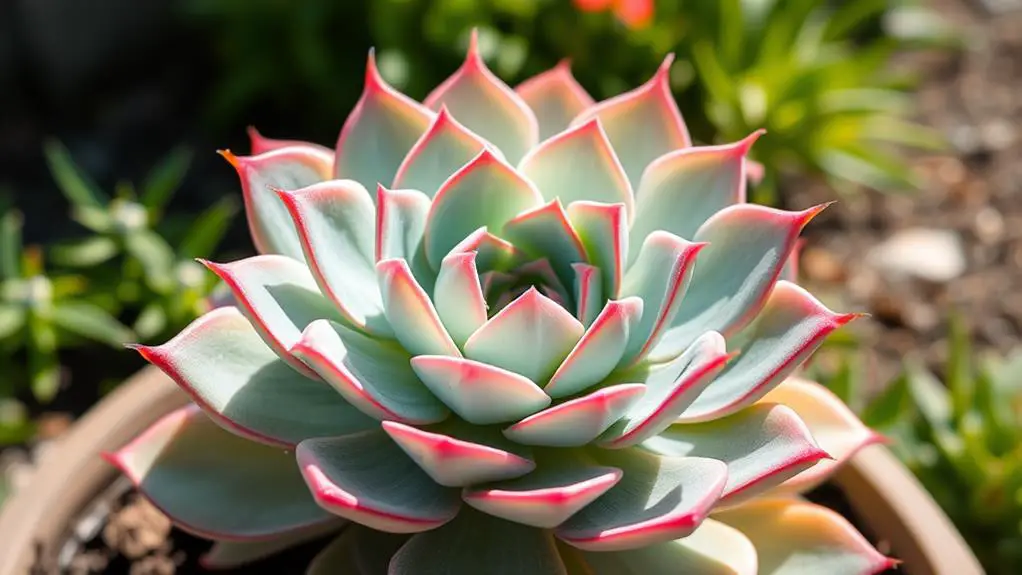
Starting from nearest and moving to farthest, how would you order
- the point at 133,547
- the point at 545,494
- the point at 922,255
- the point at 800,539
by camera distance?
the point at 545,494, the point at 800,539, the point at 133,547, the point at 922,255

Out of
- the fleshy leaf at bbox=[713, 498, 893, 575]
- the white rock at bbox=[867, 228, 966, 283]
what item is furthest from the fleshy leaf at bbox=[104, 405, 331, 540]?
the white rock at bbox=[867, 228, 966, 283]

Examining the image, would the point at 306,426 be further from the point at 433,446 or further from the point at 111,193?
the point at 111,193

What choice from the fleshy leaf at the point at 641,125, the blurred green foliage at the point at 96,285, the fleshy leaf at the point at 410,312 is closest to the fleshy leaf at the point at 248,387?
the fleshy leaf at the point at 410,312

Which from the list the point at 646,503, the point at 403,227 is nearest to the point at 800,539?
the point at 646,503

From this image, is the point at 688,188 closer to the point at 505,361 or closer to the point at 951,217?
the point at 505,361

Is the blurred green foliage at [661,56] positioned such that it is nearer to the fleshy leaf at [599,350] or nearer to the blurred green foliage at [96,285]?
the blurred green foliage at [96,285]

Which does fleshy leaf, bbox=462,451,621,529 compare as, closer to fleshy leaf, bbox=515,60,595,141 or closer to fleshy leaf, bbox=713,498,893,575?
fleshy leaf, bbox=713,498,893,575
